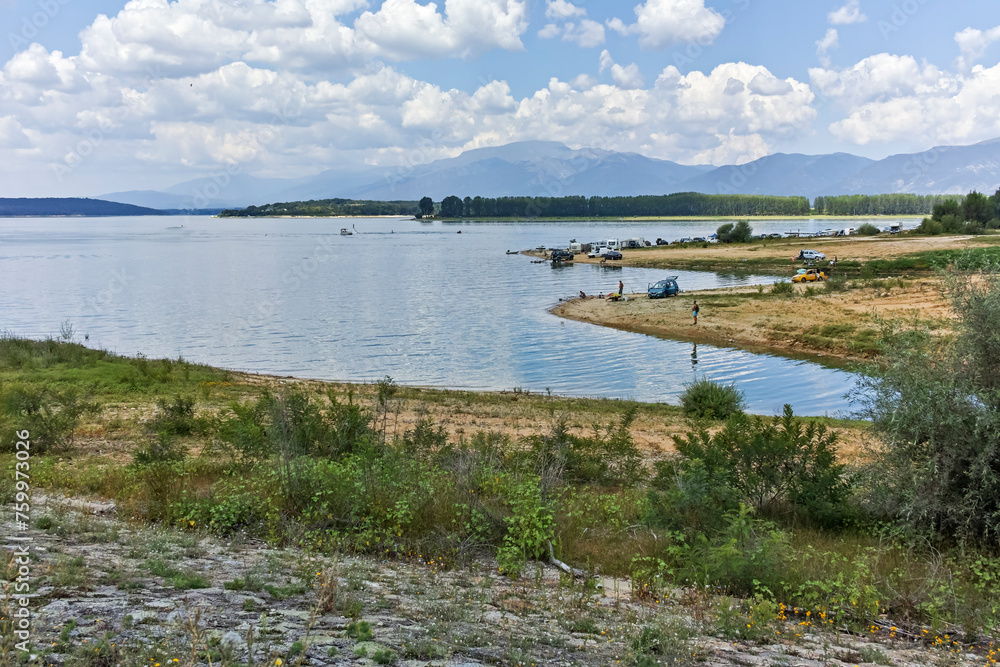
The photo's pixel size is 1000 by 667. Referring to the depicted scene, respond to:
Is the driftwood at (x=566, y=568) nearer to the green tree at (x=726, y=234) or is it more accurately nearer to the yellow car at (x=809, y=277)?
the yellow car at (x=809, y=277)

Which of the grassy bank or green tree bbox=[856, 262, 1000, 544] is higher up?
the grassy bank

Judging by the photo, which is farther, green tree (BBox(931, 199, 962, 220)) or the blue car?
green tree (BBox(931, 199, 962, 220))

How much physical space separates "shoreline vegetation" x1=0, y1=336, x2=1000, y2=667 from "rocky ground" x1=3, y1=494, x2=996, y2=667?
0.08ft

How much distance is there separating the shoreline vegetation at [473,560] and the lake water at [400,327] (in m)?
17.0

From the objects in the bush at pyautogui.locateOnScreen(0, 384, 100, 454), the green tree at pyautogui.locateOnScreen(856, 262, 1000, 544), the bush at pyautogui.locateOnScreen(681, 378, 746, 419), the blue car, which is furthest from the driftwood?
the blue car

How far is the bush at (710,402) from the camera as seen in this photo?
21047 millimetres

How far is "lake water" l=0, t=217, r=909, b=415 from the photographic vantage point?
31000 millimetres

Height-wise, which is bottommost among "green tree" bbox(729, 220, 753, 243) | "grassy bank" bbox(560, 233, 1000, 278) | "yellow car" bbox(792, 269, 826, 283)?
"yellow car" bbox(792, 269, 826, 283)

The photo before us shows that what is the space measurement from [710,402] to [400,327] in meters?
30.0

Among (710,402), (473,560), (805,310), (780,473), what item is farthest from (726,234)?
(473,560)

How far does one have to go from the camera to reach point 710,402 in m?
21.6

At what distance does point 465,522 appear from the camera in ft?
26.0

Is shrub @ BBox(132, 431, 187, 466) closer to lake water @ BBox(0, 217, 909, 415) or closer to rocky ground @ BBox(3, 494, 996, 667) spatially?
rocky ground @ BBox(3, 494, 996, 667)

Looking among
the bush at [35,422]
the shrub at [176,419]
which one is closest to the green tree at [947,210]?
the shrub at [176,419]
